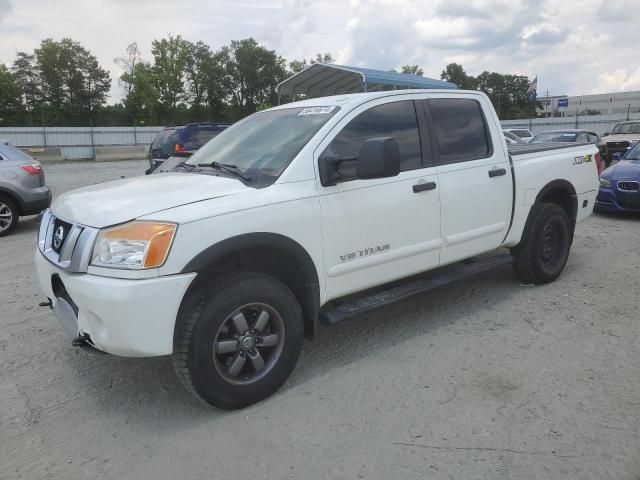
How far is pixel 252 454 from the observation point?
2.82 metres

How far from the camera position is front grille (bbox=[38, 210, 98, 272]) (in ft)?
9.52

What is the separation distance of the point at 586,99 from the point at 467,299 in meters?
84.3

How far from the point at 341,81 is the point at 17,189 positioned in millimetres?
12839

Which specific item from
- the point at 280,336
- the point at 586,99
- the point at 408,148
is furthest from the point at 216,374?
the point at 586,99

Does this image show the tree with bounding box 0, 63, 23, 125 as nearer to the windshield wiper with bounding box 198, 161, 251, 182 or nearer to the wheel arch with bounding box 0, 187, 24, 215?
the wheel arch with bounding box 0, 187, 24, 215

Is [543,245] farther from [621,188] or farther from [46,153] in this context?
[46,153]

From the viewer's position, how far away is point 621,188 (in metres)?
9.23

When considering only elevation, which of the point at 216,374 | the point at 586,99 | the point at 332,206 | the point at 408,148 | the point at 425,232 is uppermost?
the point at 586,99

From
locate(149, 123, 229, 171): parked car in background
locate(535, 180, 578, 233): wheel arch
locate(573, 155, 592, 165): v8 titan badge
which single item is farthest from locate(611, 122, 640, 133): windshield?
locate(535, 180, 578, 233): wheel arch

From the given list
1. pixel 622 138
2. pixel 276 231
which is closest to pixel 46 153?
pixel 622 138

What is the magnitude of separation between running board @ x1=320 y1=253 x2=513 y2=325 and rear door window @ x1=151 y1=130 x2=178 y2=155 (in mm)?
9051

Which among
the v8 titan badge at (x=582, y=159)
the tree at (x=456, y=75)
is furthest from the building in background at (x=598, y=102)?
the v8 titan badge at (x=582, y=159)

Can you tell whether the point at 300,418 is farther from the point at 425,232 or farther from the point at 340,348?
the point at 425,232

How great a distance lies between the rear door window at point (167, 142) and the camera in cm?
1248
